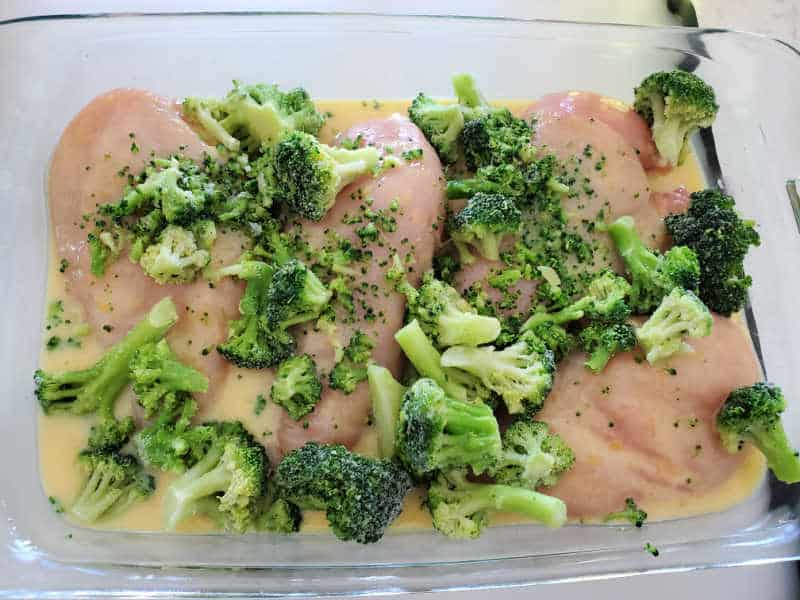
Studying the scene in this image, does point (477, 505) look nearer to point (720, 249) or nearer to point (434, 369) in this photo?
point (434, 369)

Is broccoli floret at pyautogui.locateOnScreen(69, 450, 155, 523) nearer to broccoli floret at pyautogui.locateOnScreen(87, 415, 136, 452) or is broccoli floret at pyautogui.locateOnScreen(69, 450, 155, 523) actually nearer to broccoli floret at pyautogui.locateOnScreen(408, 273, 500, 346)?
broccoli floret at pyautogui.locateOnScreen(87, 415, 136, 452)

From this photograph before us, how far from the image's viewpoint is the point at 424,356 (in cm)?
201

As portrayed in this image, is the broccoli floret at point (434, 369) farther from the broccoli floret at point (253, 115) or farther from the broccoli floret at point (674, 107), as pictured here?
the broccoli floret at point (674, 107)

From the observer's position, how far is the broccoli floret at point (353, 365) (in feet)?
6.63

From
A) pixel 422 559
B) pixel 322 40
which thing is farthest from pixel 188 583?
pixel 322 40

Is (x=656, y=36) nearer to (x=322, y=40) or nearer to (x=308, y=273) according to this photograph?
(x=322, y=40)

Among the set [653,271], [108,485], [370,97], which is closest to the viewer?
[108,485]

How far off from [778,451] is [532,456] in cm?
80

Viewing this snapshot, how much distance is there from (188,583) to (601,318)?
4.81ft

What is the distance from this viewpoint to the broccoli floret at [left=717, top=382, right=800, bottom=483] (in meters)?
2.07

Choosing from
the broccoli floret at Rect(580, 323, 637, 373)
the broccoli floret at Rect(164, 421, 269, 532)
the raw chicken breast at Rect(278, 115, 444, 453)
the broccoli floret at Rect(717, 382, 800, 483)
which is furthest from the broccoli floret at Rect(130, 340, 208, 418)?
the broccoli floret at Rect(717, 382, 800, 483)

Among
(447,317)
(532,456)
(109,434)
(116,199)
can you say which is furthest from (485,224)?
(109,434)

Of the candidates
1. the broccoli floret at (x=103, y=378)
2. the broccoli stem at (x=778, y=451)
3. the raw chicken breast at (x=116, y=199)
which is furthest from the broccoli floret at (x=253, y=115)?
the broccoli stem at (x=778, y=451)

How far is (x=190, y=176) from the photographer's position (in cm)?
217
